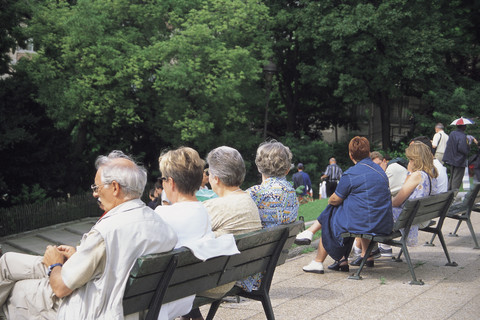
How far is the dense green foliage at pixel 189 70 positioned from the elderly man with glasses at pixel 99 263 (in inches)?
872

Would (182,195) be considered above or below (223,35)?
below

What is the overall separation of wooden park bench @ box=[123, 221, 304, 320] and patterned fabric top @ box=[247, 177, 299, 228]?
41 centimetres

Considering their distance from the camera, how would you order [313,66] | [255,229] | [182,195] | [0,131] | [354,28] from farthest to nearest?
1. [313,66]
2. [354,28]
3. [0,131]
4. [255,229]
5. [182,195]

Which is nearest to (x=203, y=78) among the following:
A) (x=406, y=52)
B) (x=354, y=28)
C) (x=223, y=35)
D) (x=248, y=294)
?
(x=223, y=35)

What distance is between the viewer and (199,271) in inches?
177

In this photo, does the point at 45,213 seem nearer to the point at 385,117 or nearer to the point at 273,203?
the point at 385,117

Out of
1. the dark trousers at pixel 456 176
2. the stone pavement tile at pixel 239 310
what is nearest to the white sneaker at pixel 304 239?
the stone pavement tile at pixel 239 310

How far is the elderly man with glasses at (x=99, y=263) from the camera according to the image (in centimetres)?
388

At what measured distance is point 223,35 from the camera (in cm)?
3017

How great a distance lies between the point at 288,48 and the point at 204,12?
9.42 m

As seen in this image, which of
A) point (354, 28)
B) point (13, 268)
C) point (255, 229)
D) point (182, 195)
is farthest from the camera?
point (354, 28)

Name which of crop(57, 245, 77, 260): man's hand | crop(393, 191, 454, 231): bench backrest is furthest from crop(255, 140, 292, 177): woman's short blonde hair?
crop(57, 245, 77, 260): man's hand

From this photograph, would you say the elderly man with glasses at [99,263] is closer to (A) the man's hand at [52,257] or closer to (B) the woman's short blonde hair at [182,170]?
(A) the man's hand at [52,257]

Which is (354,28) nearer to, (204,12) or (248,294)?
(204,12)
